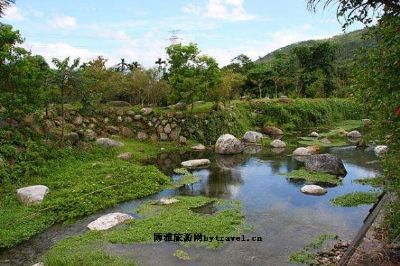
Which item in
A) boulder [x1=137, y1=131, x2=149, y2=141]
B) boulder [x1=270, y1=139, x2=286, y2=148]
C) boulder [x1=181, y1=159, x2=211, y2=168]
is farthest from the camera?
boulder [x1=270, y1=139, x2=286, y2=148]

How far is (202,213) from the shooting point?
15.2 m

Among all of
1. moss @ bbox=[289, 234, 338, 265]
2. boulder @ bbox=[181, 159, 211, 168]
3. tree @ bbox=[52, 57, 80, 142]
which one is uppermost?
tree @ bbox=[52, 57, 80, 142]

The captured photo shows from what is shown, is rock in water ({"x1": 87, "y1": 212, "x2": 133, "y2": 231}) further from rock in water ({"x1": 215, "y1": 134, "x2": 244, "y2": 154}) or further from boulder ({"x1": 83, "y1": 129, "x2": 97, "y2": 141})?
rock in water ({"x1": 215, "y1": 134, "x2": 244, "y2": 154})

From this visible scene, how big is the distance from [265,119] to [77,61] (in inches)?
863

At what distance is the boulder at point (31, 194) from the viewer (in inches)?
598

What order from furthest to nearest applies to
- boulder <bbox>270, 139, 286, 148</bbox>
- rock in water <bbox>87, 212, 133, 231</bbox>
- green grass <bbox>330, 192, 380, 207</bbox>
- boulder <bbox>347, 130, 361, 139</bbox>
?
boulder <bbox>347, 130, 361, 139</bbox> → boulder <bbox>270, 139, 286, 148</bbox> → green grass <bbox>330, 192, 380, 207</bbox> → rock in water <bbox>87, 212, 133, 231</bbox>

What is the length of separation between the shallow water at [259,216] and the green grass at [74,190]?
532mm

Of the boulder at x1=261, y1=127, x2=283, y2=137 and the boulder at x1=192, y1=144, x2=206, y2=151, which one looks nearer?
the boulder at x1=192, y1=144, x2=206, y2=151

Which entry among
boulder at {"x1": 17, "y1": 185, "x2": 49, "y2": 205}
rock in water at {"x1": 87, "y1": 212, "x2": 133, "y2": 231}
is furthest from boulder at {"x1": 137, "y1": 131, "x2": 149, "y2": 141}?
rock in water at {"x1": 87, "y1": 212, "x2": 133, "y2": 231}

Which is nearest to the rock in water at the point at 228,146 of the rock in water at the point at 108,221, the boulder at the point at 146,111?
the boulder at the point at 146,111

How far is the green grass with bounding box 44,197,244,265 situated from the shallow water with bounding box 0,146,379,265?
41 centimetres

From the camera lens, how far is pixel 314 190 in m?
17.6

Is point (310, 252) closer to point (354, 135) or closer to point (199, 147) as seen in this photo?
point (199, 147)

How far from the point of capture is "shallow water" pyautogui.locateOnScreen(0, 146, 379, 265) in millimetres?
11547
